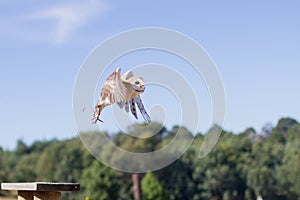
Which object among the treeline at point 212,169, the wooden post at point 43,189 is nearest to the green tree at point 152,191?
the treeline at point 212,169

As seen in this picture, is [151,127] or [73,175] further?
[73,175]

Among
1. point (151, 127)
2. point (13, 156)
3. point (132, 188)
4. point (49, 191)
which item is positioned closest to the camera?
point (151, 127)

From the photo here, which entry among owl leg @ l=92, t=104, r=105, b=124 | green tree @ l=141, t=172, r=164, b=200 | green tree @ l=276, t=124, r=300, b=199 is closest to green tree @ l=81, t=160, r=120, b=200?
green tree @ l=141, t=172, r=164, b=200

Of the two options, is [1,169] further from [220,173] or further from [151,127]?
[151,127]

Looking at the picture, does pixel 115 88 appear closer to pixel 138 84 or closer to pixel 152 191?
pixel 138 84

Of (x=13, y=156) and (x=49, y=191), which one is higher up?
(x=13, y=156)

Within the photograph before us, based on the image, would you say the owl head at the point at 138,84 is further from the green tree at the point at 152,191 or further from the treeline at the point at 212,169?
the green tree at the point at 152,191

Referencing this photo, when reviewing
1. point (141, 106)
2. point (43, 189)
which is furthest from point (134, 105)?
point (43, 189)

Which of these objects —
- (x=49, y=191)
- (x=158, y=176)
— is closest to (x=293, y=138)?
(x=158, y=176)
